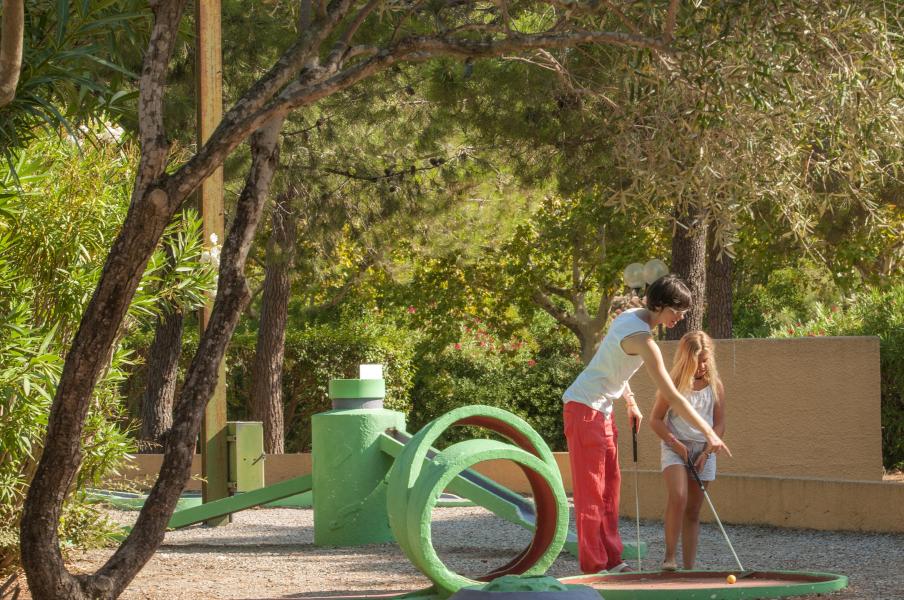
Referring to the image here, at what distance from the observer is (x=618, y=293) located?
21062 millimetres

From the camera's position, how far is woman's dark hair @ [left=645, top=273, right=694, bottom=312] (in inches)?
232

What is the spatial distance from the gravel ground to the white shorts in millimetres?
874

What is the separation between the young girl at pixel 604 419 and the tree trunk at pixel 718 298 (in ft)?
21.1

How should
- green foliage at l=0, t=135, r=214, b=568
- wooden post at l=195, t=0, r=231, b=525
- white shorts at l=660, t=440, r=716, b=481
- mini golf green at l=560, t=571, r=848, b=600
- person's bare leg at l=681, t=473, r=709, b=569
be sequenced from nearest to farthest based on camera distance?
mini golf green at l=560, t=571, r=848, b=600
green foliage at l=0, t=135, r=214, b=568
white shorts at l=660, t=440, r=716, b=481
person's bare leg at l=681, t=473, r=709, b=569
wooden post at l=195, t=0, r=231, b=525

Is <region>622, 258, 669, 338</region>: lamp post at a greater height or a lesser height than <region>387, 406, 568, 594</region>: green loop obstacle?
greater

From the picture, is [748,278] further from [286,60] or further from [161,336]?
[286,60]

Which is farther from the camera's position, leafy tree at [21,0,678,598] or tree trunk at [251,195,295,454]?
tree trunk at [251,195,295,454]

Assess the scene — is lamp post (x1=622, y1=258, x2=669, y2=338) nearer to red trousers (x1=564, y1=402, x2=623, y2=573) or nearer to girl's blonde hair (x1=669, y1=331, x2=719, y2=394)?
girl's blonde hair (x1=669, y1=331, x2=719, y2=394)

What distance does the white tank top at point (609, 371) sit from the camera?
5973 millimetres

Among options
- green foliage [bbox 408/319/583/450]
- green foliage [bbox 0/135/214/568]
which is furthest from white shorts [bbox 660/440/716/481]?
green foliage [bbox 408/319/583/450]

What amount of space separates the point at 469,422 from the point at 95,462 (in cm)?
218

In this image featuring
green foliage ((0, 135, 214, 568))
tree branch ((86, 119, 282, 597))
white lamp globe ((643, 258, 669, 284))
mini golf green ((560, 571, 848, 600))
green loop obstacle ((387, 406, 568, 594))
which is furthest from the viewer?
white lamp globe ((643, 258, 669, 284))

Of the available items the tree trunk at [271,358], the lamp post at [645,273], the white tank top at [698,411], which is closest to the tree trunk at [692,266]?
the lamp post at [645,273]

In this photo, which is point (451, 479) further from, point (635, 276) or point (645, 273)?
point (635, 276)
